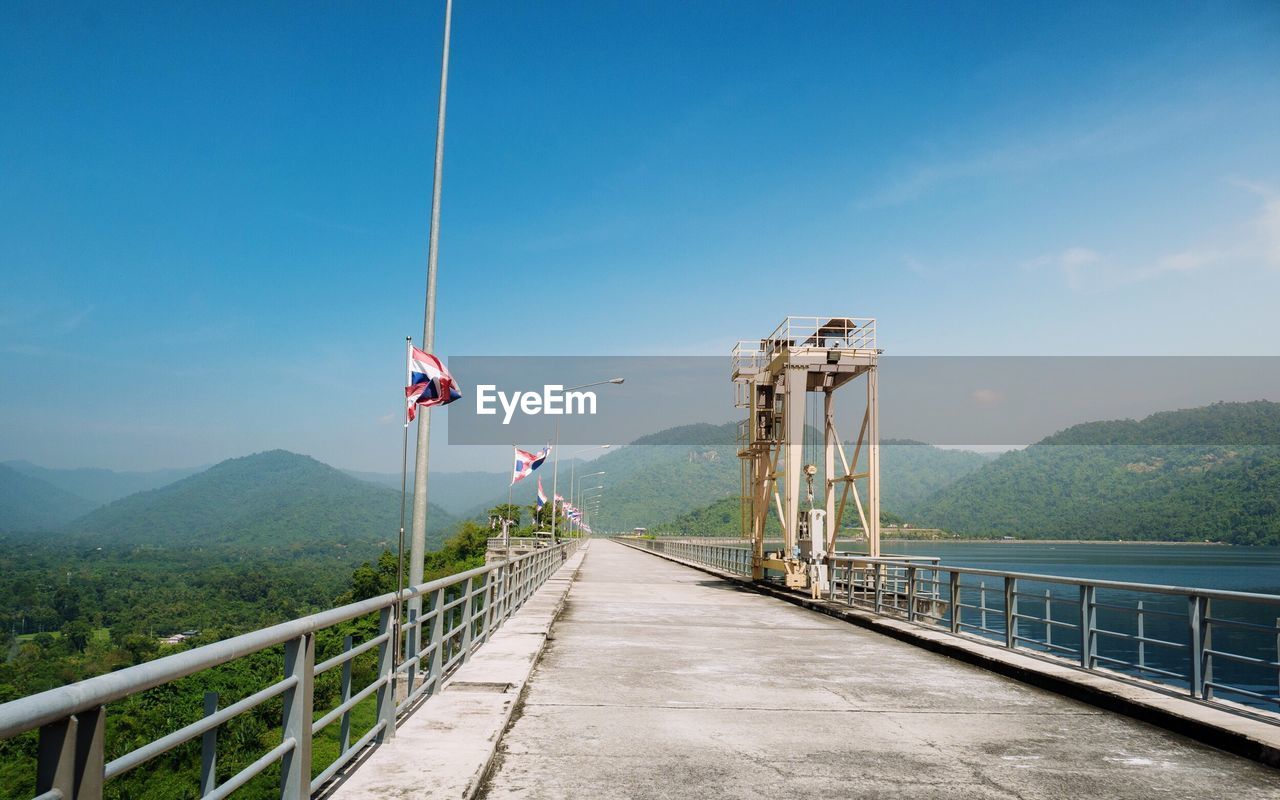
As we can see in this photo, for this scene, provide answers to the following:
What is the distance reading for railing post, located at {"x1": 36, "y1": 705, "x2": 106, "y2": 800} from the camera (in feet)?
9.41

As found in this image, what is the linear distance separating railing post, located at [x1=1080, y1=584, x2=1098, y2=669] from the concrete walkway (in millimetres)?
1035

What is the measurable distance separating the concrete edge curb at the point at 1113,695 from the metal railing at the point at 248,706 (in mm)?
6910

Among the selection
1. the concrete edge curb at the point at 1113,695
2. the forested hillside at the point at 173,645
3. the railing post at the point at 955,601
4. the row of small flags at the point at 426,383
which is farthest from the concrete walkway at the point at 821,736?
the forested hillside at the point at 173,645

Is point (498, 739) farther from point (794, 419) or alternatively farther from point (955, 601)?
point (794, 419)

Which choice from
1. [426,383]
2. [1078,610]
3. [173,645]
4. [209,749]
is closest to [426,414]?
[426,383]

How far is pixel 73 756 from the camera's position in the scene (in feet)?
9.61

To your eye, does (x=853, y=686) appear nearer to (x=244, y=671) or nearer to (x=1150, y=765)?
(x=1150, y=765)

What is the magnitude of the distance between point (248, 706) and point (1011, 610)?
11.3 metres

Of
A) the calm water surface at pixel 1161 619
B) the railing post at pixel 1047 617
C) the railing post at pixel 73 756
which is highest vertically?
the railing post at pixel 73 756

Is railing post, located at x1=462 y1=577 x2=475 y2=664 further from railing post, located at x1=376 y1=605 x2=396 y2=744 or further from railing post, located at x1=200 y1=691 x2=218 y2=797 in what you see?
railing post, located at x1=200 y1=691 x2=218 y2=797

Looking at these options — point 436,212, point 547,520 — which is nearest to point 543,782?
point 436,212

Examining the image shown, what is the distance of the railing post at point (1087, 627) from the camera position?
35.5 feet

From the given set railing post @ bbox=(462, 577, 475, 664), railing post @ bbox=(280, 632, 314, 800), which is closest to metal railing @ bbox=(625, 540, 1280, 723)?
railing post @ bbox=(280, 632, 314, 800)

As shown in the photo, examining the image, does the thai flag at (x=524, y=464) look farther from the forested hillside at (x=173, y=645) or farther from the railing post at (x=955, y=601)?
the railing post at (x=955, y=601)
